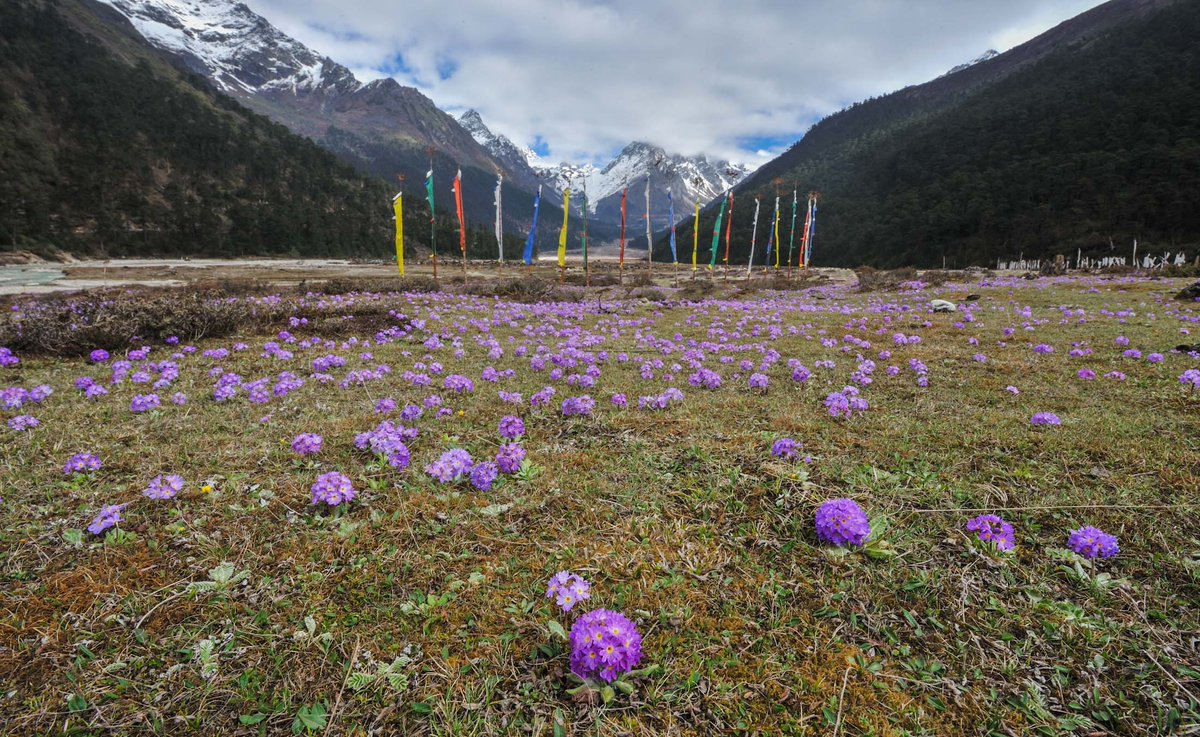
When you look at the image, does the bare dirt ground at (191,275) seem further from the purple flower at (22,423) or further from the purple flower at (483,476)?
the purple flower at (483,476)

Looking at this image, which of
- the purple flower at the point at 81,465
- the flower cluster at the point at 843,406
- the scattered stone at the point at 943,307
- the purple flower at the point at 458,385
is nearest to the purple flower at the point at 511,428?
the purple flower at the point at 458,385

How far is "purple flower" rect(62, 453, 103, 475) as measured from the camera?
4070 millimetres

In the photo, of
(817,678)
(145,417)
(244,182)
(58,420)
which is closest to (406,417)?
(145,417)

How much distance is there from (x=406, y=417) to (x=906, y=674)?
206 inches

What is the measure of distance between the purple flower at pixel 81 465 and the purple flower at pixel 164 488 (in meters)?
0.87

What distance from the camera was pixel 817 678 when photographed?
236cm

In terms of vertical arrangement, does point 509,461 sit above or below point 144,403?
below

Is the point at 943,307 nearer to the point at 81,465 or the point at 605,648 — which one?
the point at 605,648

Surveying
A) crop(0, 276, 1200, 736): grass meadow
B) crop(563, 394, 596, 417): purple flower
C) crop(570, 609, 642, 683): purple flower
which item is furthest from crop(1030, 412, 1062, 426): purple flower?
crop(570, 609, 642, 683): purple flower

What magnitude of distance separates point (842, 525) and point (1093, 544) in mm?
1626

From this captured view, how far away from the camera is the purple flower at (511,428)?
5137 millimetres

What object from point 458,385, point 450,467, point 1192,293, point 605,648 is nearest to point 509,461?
point 450,467

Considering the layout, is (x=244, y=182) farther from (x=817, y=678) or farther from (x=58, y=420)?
(x=817, y=678)

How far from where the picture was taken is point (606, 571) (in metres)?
3.07
